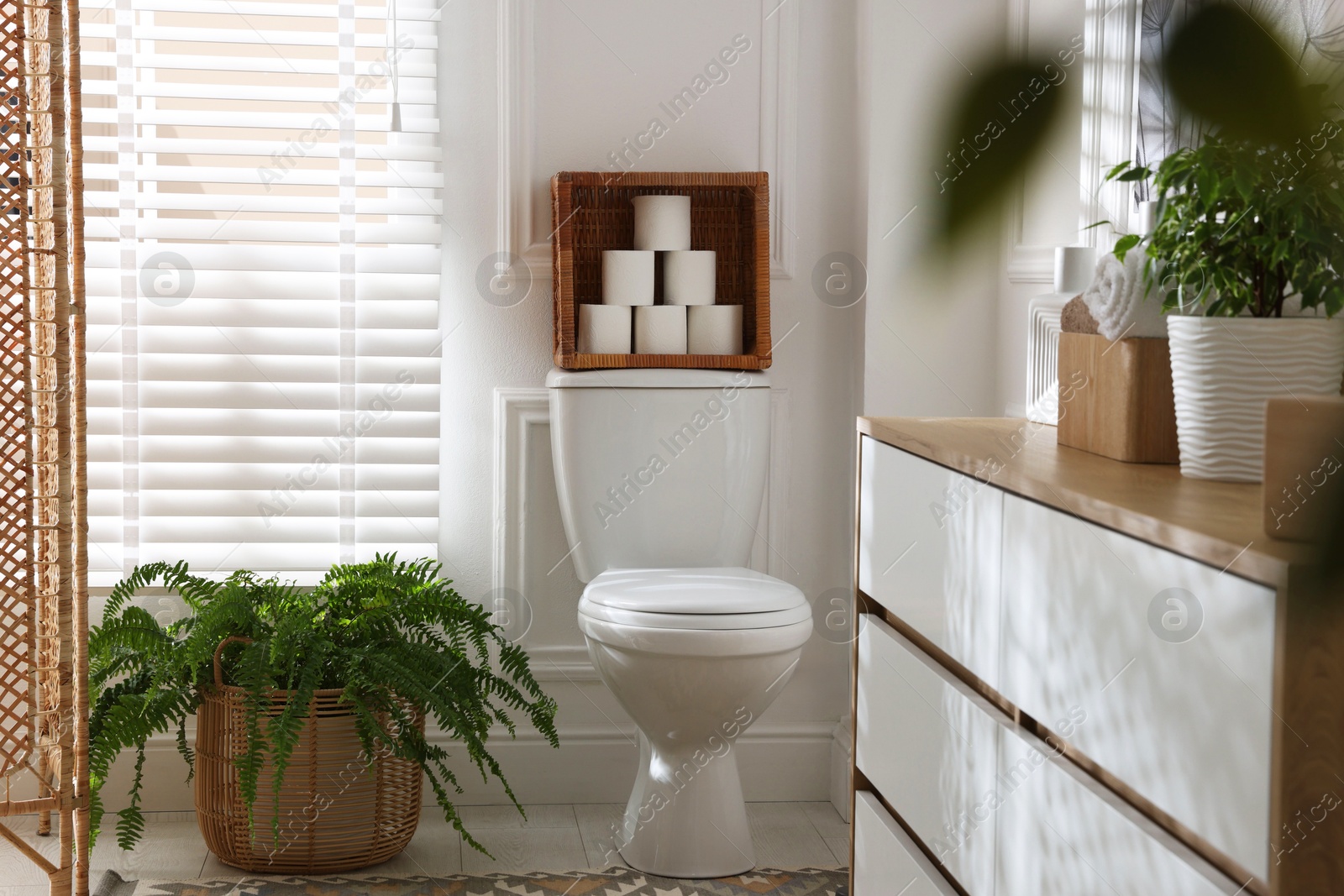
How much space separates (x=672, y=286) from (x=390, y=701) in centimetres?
101

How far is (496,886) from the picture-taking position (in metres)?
2.11

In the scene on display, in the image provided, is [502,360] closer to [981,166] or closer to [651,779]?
[651,779]

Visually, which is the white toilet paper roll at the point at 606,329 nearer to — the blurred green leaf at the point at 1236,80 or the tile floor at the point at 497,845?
the tile floor at the point at 497,845

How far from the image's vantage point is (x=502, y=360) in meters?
2.53

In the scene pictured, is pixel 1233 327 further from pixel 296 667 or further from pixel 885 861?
pixel 296 667

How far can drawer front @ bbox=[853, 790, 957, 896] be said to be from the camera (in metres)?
1.29

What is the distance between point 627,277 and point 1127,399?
1.40m

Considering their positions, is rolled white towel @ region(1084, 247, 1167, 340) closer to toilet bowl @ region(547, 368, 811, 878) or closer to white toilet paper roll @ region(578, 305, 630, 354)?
toilet bowl @ region(547, 368, 811, 878)

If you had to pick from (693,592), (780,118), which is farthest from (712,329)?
(693,592)

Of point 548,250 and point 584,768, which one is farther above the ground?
point 548,250

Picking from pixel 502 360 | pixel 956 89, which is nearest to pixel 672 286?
pixel 502 360

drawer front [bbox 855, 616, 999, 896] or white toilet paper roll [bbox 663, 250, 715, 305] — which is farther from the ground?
white toilet paper roll [bbox 663, 250, 715, 305]

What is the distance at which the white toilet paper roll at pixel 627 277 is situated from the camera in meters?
2.39

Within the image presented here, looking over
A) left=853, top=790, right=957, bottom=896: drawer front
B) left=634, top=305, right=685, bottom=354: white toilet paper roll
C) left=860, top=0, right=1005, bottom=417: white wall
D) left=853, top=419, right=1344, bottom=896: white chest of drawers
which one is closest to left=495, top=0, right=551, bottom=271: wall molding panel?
left=634, top=305, right=685, bottom=354: white toilet paper roll
